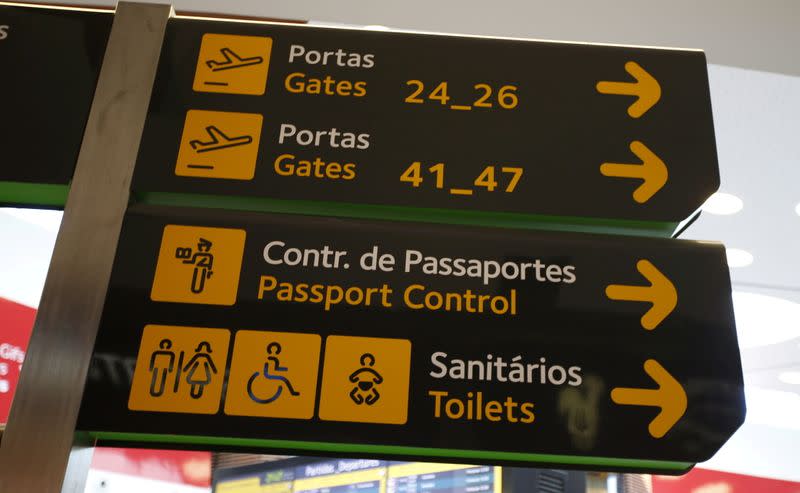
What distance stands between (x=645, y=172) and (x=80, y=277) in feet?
2.62

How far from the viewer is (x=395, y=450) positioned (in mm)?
904

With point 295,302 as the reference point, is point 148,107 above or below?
above

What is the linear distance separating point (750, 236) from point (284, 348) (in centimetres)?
314

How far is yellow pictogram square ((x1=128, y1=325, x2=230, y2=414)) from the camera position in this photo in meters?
0.89

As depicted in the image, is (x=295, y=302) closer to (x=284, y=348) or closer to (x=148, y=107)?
(x=284, y=348)

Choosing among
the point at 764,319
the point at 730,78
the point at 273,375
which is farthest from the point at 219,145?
the point at 764,319

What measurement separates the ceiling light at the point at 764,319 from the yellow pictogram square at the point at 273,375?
3616 millimetres

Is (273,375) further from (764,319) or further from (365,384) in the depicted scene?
(764,319)

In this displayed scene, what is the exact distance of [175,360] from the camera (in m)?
0.91

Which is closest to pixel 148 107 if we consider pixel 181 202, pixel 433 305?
pixel 181 202

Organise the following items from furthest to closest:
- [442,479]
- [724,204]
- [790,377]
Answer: [790,377] < [724,204] < [442,479]

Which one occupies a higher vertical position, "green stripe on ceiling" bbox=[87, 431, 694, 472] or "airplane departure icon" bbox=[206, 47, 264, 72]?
"airplane departure icon" bbox=[206, 47, 264, 72]

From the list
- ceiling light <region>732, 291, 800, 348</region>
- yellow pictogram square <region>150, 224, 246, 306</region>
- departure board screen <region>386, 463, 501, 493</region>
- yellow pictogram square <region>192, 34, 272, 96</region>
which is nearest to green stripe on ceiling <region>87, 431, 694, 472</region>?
yellow pictogram square <region>150, 224, 246, 306</region>

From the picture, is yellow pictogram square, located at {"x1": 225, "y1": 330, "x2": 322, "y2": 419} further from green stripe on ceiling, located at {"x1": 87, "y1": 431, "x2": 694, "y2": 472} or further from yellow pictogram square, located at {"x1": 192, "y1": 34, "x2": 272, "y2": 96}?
yellow pictogram square, located at {"x1": 192, "y1": 34, "x2": 272, "y2": 96}
